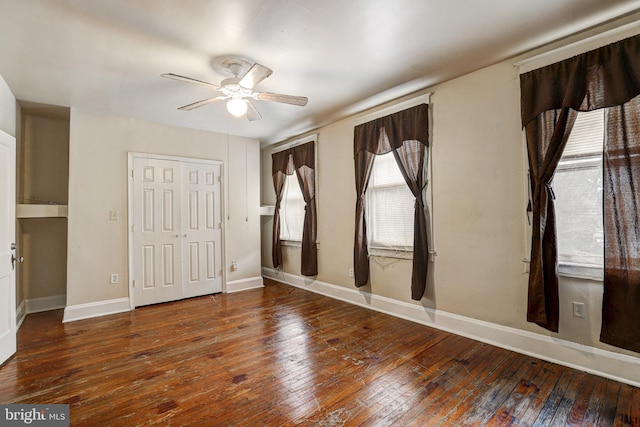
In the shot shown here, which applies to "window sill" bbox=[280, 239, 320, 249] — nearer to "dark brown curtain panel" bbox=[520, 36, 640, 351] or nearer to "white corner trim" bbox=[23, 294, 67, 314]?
"white corner trim" bbox=[23, 294, 67, 314]

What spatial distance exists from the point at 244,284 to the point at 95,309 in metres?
2.06

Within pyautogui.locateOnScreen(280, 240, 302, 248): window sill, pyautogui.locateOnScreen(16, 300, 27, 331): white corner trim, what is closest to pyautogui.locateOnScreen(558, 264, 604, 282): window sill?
pyautogui.locateOnScreen(280, 240, 302, 248): window sill

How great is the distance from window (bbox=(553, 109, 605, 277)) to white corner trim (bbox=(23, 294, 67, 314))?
6.02 meters

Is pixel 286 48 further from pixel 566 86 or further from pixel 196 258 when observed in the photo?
pixel 196 258

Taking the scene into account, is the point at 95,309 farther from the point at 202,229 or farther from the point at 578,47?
the point at 578,47

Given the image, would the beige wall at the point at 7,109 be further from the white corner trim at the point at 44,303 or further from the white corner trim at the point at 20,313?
the white corner trim at the point at 44,303

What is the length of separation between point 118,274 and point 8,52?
2.70m

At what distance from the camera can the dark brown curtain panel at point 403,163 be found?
3.31m

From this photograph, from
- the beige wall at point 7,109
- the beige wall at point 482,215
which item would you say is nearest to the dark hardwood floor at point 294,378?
the beige wall at point 482,215

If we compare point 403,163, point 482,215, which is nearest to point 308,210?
point 403,163

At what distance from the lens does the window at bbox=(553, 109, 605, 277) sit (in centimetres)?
225

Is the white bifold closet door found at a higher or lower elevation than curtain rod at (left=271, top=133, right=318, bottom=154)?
lower

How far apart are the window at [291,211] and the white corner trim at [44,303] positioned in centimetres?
340

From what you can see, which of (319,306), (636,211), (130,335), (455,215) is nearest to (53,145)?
(130,335)
